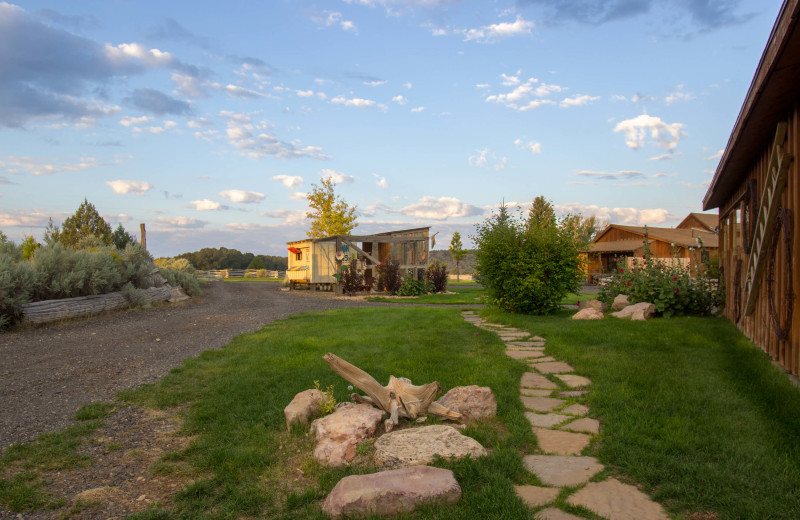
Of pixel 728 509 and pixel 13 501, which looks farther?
pixel 13 501

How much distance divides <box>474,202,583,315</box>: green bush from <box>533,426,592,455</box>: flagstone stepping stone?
7.05 metres

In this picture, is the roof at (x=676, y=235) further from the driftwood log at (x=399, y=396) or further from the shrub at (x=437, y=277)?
the driftwood log at (x=399, y=396)

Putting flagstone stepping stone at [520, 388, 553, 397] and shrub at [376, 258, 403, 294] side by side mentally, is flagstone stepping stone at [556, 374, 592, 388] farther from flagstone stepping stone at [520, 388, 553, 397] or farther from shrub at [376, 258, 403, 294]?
shrub at [376, 258, 403, 294]

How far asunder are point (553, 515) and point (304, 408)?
213cm

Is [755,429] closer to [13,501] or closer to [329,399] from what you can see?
[329,399]

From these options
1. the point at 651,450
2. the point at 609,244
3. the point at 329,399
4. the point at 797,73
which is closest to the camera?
the point at 651,450

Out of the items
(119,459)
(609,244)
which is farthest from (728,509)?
(609,244)

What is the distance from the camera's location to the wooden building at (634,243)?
2844 cm

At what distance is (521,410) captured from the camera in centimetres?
426

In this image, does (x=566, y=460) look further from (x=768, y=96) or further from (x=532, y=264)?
(x=532, y=264)

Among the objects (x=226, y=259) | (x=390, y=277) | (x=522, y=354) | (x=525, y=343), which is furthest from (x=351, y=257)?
(x=226, y=259)

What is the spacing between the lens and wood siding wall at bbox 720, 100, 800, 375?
4738 mm

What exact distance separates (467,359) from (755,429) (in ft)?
10.3

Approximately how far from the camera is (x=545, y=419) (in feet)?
13.4
